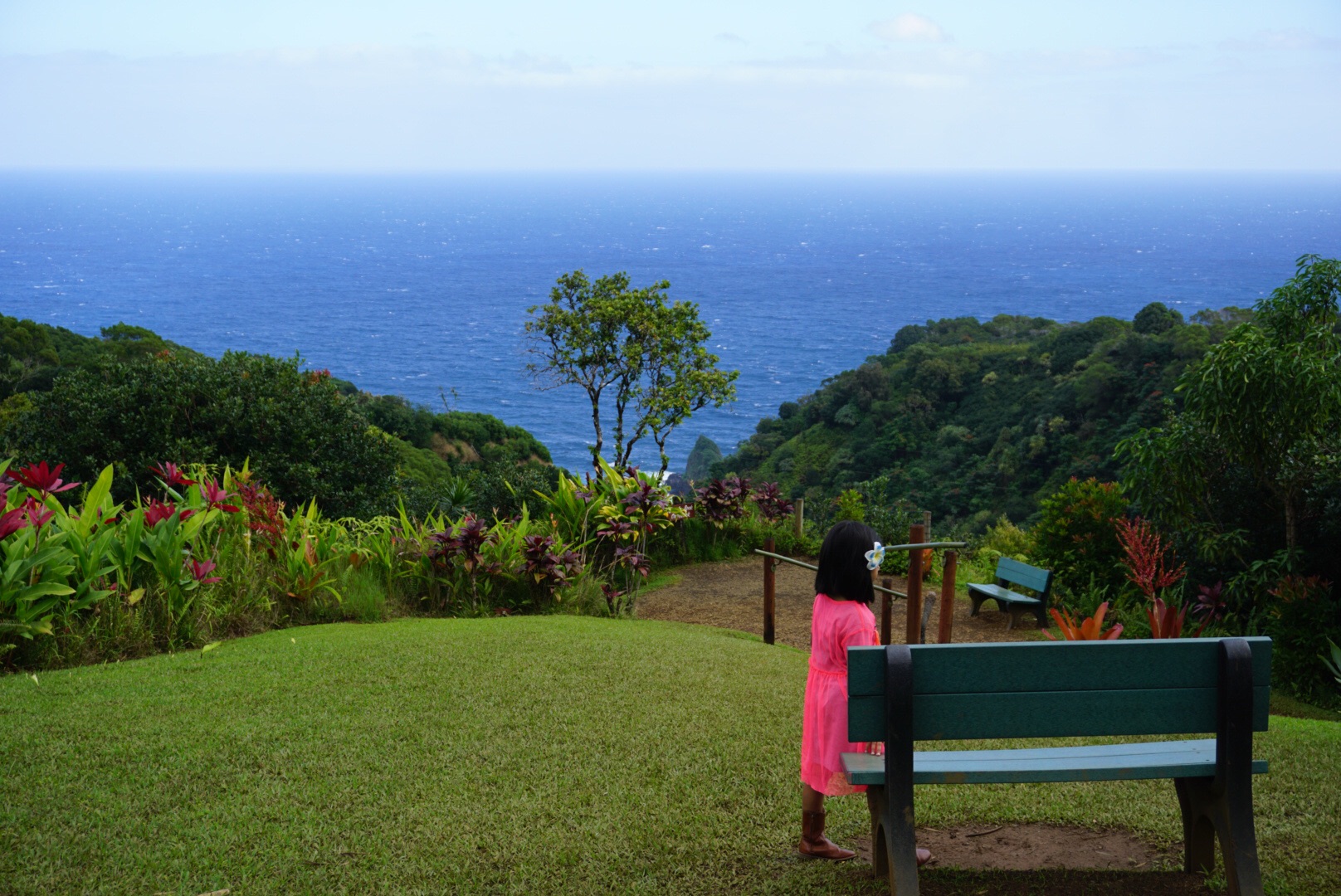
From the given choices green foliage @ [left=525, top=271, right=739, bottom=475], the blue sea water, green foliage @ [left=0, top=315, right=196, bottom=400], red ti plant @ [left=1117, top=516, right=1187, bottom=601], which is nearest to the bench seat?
red ti plant @ [left=1117, top=516, right=1187, bottom=601]

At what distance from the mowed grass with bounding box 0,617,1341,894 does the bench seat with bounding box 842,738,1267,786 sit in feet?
1.70

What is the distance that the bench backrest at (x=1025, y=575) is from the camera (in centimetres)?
995

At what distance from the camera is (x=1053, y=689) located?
320 cm

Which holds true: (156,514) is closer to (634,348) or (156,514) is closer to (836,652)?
(836,652)

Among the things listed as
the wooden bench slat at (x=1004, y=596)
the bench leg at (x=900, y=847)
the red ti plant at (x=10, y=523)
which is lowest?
the wooden bench slat at (x=1004, y=596)

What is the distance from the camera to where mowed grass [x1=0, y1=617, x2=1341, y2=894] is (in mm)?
3609

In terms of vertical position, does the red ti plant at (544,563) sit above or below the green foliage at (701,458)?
above

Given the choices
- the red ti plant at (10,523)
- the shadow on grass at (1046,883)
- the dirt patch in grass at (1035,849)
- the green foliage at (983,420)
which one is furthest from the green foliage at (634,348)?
the shadow on grass at (1046,883)

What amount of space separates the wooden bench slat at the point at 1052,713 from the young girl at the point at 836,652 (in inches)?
16.5

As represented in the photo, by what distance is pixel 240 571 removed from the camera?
7.35m

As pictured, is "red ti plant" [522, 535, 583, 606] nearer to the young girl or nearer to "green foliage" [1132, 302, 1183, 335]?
the young girl

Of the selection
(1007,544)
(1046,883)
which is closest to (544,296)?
(1007,544)

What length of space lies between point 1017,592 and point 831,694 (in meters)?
7.58

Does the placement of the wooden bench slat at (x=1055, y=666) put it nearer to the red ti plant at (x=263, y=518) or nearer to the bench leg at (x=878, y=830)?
the bench leg at (x=878, y=830)
